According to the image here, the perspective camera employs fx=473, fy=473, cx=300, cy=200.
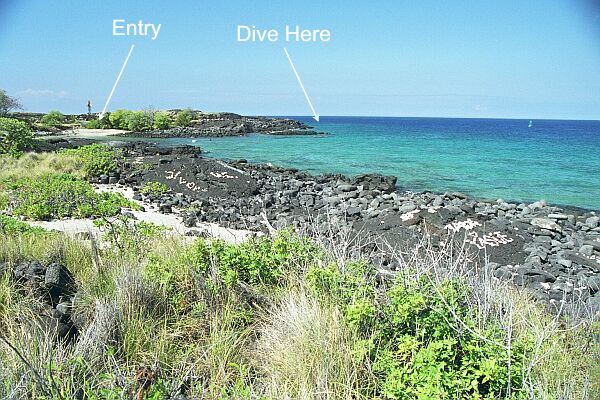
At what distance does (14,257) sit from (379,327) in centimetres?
394

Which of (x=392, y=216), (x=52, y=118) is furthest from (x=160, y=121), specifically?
(x=392, y=216)

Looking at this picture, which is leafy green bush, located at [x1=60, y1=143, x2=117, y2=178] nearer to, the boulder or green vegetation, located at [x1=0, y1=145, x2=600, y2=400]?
green vegetation, located at [x1=0, y1=145, x2=600, y2=400]

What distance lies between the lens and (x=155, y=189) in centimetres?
1462

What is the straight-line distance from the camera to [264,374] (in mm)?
3383

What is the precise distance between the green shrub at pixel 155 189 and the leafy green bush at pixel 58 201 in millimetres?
1749

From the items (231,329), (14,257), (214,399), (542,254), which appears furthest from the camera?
(542,254)

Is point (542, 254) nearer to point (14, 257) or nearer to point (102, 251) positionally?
point (102, 251)

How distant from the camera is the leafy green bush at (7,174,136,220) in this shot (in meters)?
10.1

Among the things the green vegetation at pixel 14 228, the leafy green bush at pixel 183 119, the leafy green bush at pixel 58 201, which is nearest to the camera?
the green vegetation at pixel 14 228

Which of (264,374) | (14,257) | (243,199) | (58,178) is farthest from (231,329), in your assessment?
(58,178)

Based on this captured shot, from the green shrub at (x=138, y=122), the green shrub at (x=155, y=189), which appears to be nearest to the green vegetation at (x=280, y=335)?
the green shrub at (x=155, y=189)

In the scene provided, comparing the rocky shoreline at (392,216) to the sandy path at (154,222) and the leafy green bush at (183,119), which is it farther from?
the leafy green bush at (183,119)

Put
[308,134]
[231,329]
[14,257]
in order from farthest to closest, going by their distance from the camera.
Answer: [308,134]
[14,257]
[231,329]

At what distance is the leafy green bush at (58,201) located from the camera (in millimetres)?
10148
